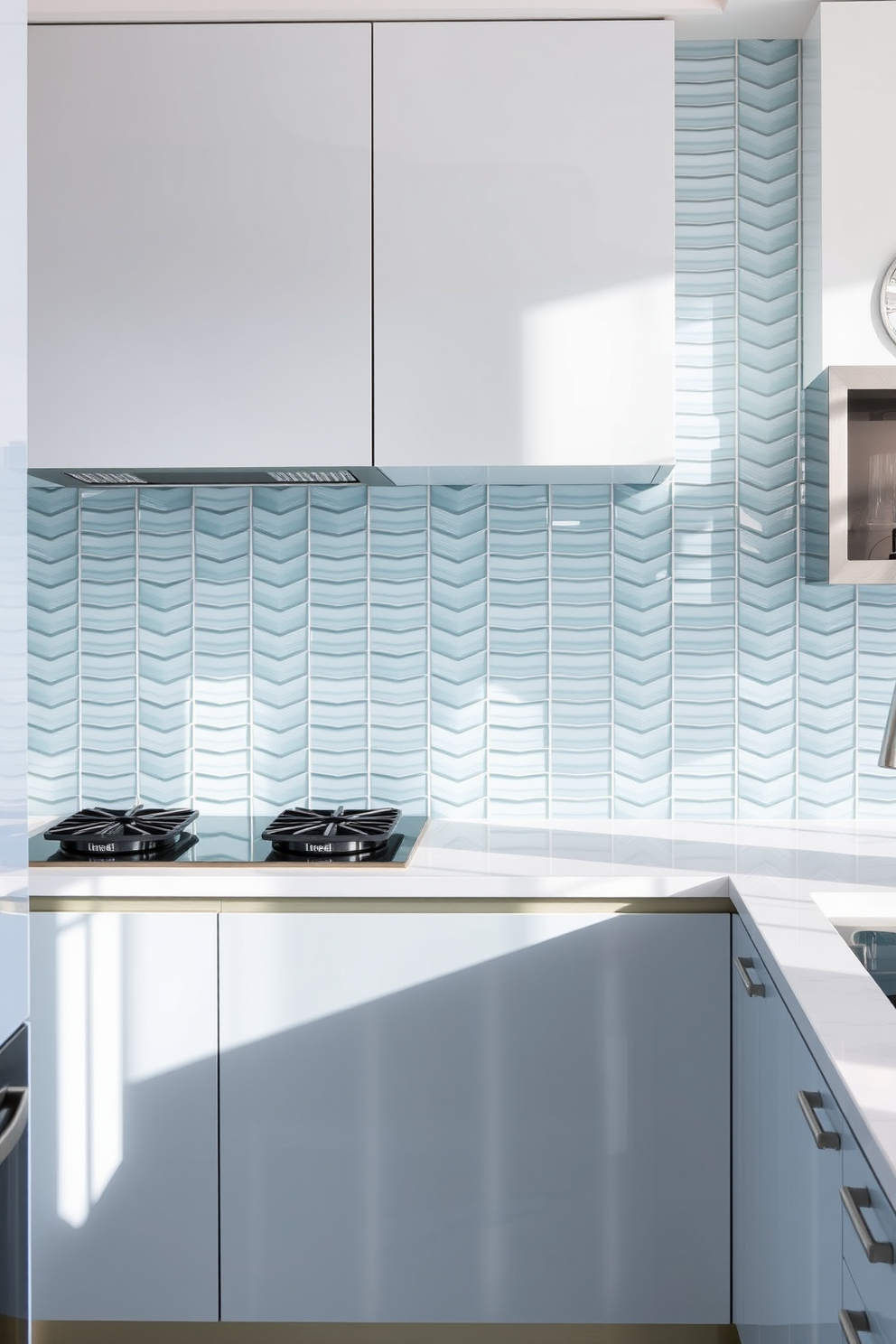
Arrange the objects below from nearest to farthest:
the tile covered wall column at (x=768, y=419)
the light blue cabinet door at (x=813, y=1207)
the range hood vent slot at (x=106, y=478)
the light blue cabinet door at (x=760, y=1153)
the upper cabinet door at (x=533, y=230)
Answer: the light blue cabinet door at (x=813, y=1207)
the light blue cabinet door at (x=760, y=1153)
the upper cabinet door at (x=533, y=230)
the range hood vent slot at (x=106, y=478)
the tile covered wall column at (x=768, y=419)

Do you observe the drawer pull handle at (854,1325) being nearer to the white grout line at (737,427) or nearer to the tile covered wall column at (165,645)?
the white grout line at (737,427)

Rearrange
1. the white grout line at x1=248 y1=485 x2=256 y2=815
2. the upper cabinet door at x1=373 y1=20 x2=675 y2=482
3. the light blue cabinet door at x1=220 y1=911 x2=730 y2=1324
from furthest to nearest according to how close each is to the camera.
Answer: the white grout line at x1=248 y1=485 x2=256 y2=815, the upper cabinet door at x1=373 y1=20 x2=675 y2=482, the light blue cabinet door at x1=220 y1=911 x2=730 y2=1324

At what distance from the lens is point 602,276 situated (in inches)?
81.5

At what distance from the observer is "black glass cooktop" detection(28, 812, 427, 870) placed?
2.04 m

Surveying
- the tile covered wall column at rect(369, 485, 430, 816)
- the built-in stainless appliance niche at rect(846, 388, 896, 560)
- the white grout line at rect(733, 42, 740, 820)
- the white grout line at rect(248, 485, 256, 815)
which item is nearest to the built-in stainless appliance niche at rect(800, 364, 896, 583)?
the built-in stainless appliance niche at rect(846, 388, 896, 560)

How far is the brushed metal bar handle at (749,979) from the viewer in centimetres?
165

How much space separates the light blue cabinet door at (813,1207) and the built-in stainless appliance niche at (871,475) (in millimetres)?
1103

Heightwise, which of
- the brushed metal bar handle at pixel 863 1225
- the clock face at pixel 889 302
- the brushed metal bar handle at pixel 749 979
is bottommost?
the brushed metal bar handle at pixel 863 1225

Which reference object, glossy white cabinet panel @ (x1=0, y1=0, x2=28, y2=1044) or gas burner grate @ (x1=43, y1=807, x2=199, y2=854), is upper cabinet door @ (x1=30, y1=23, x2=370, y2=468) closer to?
gas burner grate @ (x1=43, y1=807, x2=199, y2=854)

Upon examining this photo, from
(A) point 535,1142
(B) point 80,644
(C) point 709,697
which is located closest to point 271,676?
(B) point 80,644

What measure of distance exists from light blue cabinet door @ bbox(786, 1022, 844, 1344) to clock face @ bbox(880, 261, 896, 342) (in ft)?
4.56

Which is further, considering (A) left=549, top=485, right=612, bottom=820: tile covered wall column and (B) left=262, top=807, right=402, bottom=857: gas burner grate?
(A) left=549, top=485, right=612, bottom=820: tile covered wall column

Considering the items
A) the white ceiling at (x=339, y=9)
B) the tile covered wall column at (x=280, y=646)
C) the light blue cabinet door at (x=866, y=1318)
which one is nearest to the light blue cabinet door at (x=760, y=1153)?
the light blue cabinet door at (x=866, y=1318)

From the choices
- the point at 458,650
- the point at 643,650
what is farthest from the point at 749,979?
the point at 458,650
